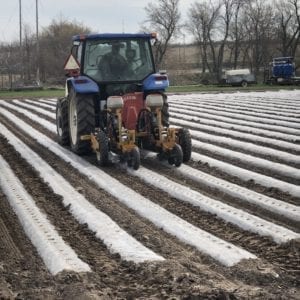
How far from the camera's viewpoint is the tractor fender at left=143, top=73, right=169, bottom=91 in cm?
919

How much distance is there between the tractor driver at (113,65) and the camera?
9398 mm

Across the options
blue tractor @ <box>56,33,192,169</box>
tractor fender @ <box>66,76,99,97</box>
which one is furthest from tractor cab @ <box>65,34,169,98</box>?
tractor fender @ <box>66,76,99,97</box>

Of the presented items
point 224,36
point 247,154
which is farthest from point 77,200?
point 224,36

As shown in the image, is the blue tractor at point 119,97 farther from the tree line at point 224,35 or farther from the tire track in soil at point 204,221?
the tree line at point 224,35

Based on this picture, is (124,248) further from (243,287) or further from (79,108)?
(79,108)

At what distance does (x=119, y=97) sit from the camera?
8664 mm

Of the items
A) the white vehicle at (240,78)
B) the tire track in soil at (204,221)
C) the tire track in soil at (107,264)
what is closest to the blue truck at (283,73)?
the white vehicle at (240,78)

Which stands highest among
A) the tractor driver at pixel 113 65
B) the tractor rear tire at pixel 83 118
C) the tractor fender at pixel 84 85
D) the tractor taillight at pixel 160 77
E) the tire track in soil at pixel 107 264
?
the tractor driver at pixel 113 65

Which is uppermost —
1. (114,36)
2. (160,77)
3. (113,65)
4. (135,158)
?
(114,36)

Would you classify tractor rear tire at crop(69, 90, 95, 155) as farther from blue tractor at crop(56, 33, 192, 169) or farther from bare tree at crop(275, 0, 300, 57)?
bare tree at crop(275, 0, 300, 57)

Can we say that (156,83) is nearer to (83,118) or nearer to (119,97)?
(119,97)

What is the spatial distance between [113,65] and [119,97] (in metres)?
0.98

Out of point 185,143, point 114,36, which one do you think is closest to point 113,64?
point 114,36

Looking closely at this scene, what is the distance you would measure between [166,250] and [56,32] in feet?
204
